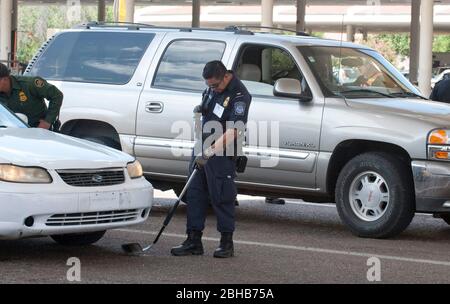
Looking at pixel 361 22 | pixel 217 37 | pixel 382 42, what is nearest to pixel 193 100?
pixel 217 37

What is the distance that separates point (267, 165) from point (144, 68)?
74.3 inches

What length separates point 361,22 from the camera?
64062 mm

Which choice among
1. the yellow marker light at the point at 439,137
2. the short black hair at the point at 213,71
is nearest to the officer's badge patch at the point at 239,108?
the short black hair at the point at 213,71

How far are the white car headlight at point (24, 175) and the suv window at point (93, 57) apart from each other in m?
3.65

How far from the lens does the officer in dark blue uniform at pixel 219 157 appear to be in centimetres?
811

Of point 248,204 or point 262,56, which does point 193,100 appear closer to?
point 262,56

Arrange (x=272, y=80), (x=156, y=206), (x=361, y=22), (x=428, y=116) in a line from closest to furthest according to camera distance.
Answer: (x=428, y=116) < (x=272, y=80) < (x=156, y=206) < (x=361, y=22)

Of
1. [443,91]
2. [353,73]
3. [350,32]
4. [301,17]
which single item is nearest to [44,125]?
[353,73]

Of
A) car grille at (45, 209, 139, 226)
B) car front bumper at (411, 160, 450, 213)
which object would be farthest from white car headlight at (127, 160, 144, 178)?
car front bumper at (411, 160, 450, 213)

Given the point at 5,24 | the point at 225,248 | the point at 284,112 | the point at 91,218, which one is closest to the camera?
the point at 91,218

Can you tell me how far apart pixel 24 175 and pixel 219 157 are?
1.68m

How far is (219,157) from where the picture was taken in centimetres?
815

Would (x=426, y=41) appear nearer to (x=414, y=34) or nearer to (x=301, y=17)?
(x=301, y=17)

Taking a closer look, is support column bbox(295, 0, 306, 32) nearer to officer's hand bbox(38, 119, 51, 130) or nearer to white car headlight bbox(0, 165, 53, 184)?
officer's hand bbox(38, 119, 51, 130)
